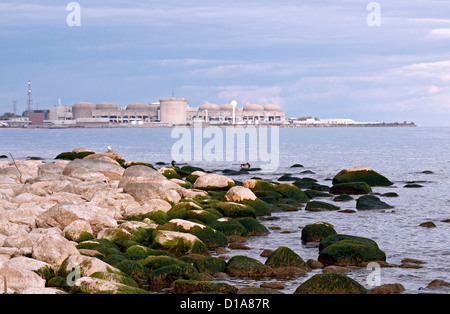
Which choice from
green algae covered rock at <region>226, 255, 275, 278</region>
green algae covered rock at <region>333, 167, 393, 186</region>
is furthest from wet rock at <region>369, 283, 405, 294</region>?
green algae covered rock at <region>333, 167, 393, 186</region>

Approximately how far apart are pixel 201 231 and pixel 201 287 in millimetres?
4753

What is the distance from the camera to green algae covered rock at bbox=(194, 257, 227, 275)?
1284cm

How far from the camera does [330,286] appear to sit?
11.2 metres

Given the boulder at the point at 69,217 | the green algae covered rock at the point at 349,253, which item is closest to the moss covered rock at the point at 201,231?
the boulder at the point at 69,217

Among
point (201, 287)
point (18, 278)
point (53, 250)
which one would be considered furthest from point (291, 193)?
point (18, 278)

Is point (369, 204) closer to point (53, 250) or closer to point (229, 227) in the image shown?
point (229, 227)

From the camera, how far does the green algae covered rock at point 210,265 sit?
1284cm

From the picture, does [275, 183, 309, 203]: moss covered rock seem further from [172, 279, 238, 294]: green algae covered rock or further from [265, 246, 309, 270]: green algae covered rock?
[172, 279, 238, 294]: green algae covered rock

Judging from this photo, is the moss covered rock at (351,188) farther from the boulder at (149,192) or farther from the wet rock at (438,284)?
the wet rock at (438,284)

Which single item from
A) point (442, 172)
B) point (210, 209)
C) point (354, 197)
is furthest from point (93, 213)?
point (442, 172)

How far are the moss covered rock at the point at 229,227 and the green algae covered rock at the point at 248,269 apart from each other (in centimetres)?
396

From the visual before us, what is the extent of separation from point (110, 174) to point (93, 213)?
40.7 ft
